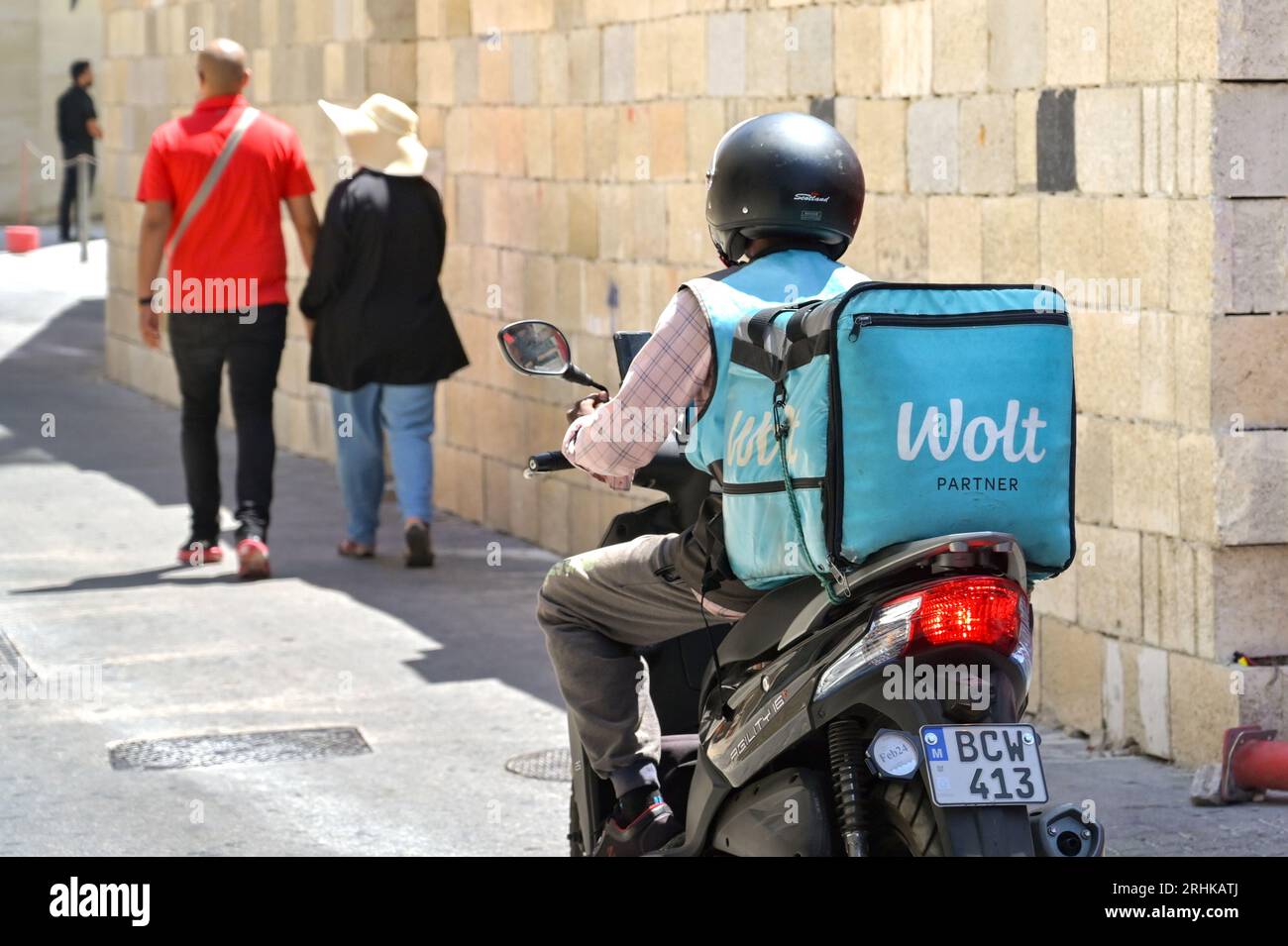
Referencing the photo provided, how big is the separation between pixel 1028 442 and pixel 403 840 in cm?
252

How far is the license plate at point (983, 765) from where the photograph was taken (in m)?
3.37

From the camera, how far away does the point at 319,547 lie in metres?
9.93

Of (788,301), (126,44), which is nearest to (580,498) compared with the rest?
(788,301)

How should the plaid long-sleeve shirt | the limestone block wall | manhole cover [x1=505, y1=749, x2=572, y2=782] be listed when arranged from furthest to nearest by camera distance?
manhole cover [x1=505, y1=749, x2=572, y2=782], the limestone block wall, the plaid long-sleeve shirt

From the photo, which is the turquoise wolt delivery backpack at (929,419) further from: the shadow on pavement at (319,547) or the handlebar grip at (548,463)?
the shadow on pavement at (319,547)

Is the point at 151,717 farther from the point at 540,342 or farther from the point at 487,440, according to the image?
the point at 487,440

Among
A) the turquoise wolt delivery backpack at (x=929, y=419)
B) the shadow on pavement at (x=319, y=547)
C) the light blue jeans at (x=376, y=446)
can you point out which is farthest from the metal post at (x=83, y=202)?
the turquoise wolt delivery backpack at (x=929, y=419)

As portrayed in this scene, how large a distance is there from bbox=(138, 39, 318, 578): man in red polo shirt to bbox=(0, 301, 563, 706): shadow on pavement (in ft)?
1.57

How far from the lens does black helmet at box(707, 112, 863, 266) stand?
412cm

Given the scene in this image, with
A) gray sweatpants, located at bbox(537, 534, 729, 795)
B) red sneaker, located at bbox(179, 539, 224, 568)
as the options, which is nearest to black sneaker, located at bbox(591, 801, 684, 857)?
gray sweatpants, located at bbox(537, 534, 729, 795)

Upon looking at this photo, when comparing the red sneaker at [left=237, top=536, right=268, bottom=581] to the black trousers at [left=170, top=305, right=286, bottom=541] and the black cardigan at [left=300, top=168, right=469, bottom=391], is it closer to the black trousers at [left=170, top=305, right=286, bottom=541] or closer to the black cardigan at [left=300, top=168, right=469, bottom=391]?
the black trousers at [left=170, top=305, right=286, bottom=541]

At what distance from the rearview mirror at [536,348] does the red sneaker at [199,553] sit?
5.47 metres

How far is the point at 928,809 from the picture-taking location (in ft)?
11.3

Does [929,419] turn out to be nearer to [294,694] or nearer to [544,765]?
[544,765]
